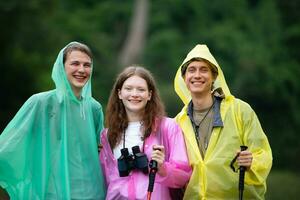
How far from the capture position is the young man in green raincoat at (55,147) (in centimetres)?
514

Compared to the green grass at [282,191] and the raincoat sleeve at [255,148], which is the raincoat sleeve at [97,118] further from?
the green grass at [282,191]

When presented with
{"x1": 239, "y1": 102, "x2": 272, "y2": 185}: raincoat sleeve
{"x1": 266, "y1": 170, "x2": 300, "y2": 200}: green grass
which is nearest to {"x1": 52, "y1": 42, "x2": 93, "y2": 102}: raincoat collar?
{"x1": 239, "y1": 102, "x2": 272, "y2": 185}: raincoat sleeve

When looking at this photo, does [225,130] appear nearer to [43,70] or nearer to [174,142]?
[174,142]

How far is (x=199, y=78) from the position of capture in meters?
5.42

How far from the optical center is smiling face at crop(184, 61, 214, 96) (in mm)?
5414

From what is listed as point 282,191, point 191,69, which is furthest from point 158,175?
point 282,191

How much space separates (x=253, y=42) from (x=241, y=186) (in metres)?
30.0

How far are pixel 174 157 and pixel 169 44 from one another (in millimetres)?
32066

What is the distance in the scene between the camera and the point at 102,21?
39.2 metres

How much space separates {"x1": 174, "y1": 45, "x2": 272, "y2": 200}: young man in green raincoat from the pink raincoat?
75 millimetres

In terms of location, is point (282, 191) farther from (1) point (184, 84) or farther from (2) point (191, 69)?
(2) point (191, 69)

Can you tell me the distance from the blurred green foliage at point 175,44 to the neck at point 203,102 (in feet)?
55.1

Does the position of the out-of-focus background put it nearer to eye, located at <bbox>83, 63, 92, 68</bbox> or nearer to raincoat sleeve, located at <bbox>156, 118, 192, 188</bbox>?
eye, located at <bbox>83, 63, 92, 68</bbox>

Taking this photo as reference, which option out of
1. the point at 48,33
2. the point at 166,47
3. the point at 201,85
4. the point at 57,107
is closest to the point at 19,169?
the point at 57,107
